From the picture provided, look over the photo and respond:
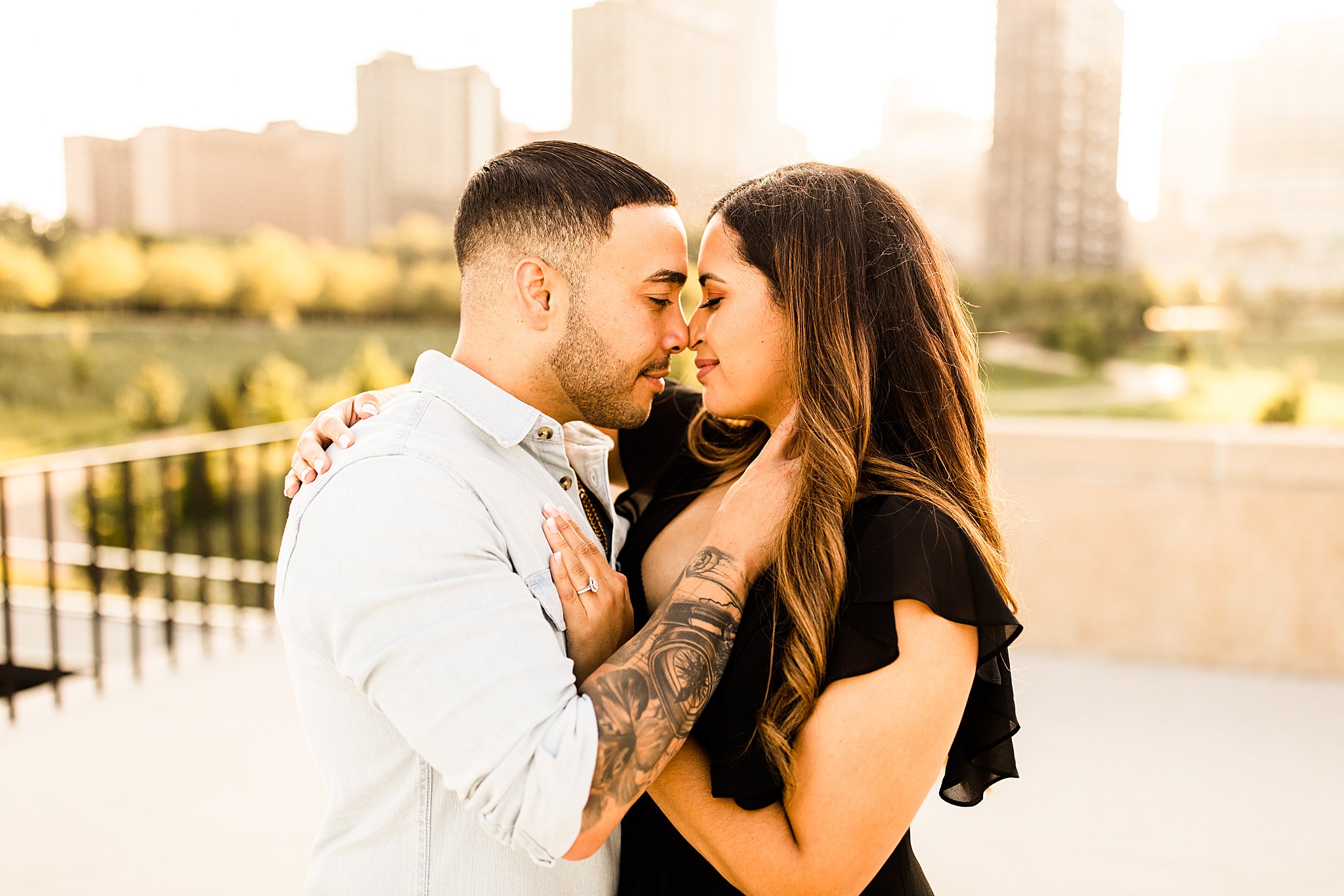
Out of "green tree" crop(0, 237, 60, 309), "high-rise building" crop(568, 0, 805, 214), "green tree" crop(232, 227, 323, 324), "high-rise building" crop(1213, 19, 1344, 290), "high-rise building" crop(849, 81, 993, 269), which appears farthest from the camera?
"high-rise building" crop(849, 81, 993, 269)

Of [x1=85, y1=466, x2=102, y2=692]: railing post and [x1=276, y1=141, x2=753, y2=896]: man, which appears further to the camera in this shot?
[x1=85, y1=466, x2=102, y2=692]: railing post

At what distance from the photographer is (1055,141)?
1046 inches

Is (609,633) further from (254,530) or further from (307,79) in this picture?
(307,79)

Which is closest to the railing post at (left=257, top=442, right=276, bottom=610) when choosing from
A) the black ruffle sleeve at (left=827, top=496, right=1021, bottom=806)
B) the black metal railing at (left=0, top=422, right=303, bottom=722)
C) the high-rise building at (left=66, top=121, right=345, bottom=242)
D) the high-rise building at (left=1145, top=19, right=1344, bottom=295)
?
the black metal railing at (left=0, top=422, right=303, bottom=722)

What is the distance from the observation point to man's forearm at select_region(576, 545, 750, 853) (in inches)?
41.9

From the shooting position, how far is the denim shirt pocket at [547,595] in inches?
47.9

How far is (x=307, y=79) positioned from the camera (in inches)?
939

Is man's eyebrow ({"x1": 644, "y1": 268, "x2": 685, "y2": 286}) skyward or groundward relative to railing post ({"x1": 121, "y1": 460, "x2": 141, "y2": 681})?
skyward

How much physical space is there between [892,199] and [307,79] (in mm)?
25837

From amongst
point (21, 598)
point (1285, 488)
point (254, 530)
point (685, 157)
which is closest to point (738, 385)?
point (1285, 488)

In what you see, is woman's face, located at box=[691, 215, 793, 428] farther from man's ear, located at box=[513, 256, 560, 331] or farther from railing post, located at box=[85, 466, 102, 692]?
railing post, located at box=[85, 466, 102, 692]

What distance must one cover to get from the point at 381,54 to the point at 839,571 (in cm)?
2475

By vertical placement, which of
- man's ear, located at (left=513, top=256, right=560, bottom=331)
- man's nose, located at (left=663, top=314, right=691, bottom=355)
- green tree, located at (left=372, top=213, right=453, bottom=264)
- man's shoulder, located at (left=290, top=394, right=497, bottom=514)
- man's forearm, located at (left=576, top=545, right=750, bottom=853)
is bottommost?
man's forearm, located at (left=576, top=545, right=750, bottom=853)

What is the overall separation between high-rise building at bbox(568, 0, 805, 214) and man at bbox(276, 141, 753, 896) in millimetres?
22863
